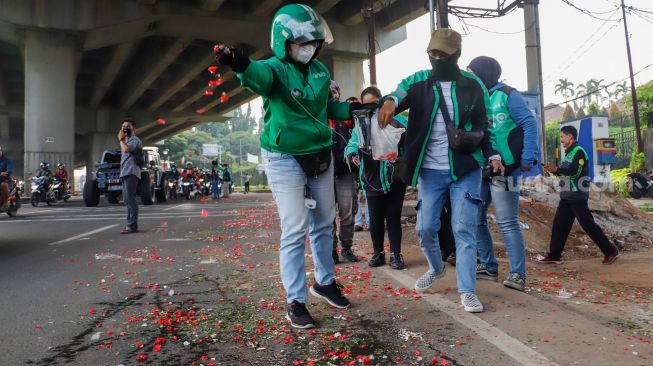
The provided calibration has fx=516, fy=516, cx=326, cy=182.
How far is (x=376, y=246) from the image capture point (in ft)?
17.1

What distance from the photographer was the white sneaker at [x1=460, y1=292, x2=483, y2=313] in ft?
11.1

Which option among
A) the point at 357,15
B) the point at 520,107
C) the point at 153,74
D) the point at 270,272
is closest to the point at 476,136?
the point at 520,107

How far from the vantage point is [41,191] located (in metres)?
17.2

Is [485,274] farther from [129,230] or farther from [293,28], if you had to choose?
[129,230]

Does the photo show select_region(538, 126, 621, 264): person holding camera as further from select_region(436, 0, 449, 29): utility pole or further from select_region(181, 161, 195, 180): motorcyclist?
select_region(181, 161, 195, 180): motorcyclist

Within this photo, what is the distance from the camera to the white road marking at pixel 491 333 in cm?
254

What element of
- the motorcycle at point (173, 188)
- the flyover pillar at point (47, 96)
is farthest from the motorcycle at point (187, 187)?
the flyover pillar at point (47, 96)

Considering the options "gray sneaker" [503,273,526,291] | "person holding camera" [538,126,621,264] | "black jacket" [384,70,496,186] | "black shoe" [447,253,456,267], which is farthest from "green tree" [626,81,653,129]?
"black jacket" [384,70,496,186]

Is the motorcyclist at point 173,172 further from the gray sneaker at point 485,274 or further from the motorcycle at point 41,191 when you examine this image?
the gray sneaker at point 485,274

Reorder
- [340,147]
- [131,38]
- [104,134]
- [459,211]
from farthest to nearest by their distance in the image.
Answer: [104,134] < [131,38] < [340,147] < [459,211]

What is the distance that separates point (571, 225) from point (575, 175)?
1.94 feet

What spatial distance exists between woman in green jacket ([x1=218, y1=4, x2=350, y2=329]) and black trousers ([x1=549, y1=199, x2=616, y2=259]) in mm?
3790

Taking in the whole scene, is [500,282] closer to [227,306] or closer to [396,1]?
[227,306]

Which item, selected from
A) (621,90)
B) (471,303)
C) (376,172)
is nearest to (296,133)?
(471,303)
